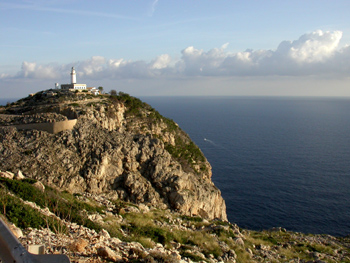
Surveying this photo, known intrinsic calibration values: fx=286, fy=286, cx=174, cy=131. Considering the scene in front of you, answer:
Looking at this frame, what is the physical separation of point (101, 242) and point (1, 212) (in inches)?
218

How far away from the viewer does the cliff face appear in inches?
1222

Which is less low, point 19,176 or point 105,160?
point 105,160

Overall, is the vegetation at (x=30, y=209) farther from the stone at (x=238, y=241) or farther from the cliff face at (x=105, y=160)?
the stone at (x=238, y=241)

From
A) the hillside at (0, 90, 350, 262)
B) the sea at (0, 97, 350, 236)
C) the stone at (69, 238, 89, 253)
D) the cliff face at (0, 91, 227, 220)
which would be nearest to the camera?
the stone at (69, 238, 89, 253)

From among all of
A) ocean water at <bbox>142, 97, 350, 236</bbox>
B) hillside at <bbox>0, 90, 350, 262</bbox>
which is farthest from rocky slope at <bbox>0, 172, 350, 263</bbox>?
ocean water at <bbox>142, 97, 350, 236</bbox>

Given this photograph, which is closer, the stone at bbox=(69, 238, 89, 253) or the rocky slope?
the stone at bbox=(69, 238, 89, 253)

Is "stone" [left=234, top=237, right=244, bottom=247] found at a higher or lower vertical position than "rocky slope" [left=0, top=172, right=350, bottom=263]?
lower

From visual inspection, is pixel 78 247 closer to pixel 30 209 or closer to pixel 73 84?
pixel 30 209

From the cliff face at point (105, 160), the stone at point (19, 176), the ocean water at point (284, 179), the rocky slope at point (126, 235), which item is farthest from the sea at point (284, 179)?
the stone at point (19, 176)

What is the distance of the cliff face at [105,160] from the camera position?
31.0 meters

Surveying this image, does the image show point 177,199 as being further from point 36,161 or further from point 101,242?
point 101,242

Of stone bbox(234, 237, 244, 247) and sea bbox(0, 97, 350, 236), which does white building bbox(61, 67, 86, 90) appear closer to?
sea bbox(0, 97, 350, 236)

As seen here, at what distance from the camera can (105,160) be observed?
33812mm

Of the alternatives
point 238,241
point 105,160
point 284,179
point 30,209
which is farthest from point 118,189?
point 284,179
